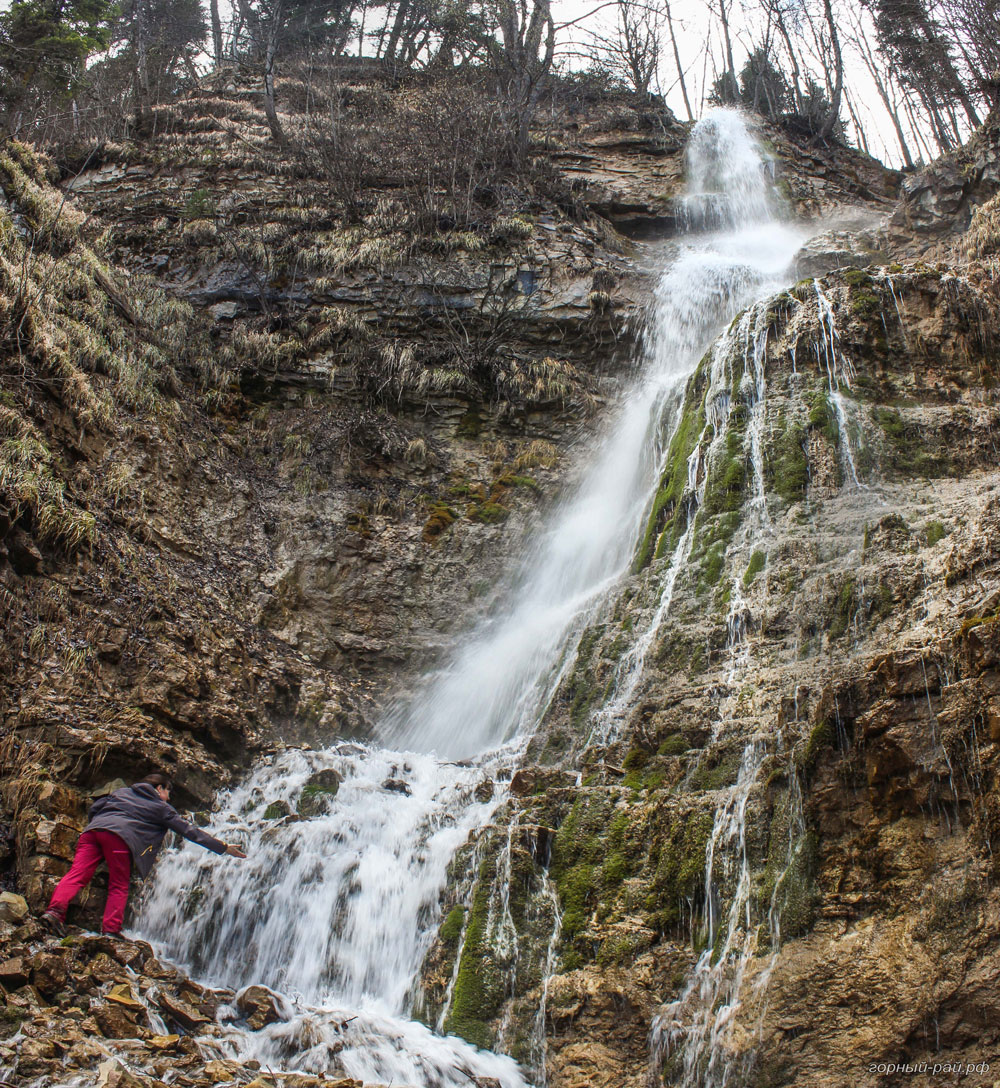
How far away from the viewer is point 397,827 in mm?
7152

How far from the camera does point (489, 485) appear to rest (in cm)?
1352

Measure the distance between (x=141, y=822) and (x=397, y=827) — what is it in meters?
2.20

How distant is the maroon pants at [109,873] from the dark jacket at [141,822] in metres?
0.07

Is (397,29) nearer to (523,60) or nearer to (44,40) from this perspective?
(523,60)

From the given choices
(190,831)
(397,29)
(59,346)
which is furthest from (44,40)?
(397,29)

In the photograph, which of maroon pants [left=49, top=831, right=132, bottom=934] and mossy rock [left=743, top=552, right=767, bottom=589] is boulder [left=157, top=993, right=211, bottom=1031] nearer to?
maroon pants [left=49, top=831, right=132, bottom=934]

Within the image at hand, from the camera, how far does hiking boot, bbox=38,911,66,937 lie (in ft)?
17.0

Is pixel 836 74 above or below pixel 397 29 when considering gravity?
below

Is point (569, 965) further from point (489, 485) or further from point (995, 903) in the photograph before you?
point (489, 485)

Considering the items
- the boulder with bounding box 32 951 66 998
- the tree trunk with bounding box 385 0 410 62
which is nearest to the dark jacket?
the boulder with bounding box 32 951 66 998

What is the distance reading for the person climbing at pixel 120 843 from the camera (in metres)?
5.48

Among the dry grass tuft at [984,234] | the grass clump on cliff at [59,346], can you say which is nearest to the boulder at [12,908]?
the grass clump on cliff at [59,346]

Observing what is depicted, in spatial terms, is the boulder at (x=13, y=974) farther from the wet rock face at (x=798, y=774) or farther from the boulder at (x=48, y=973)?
the wet rock face at (x=798, y=774)

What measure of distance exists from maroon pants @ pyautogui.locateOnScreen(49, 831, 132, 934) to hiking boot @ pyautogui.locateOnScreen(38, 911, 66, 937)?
0.04 m
